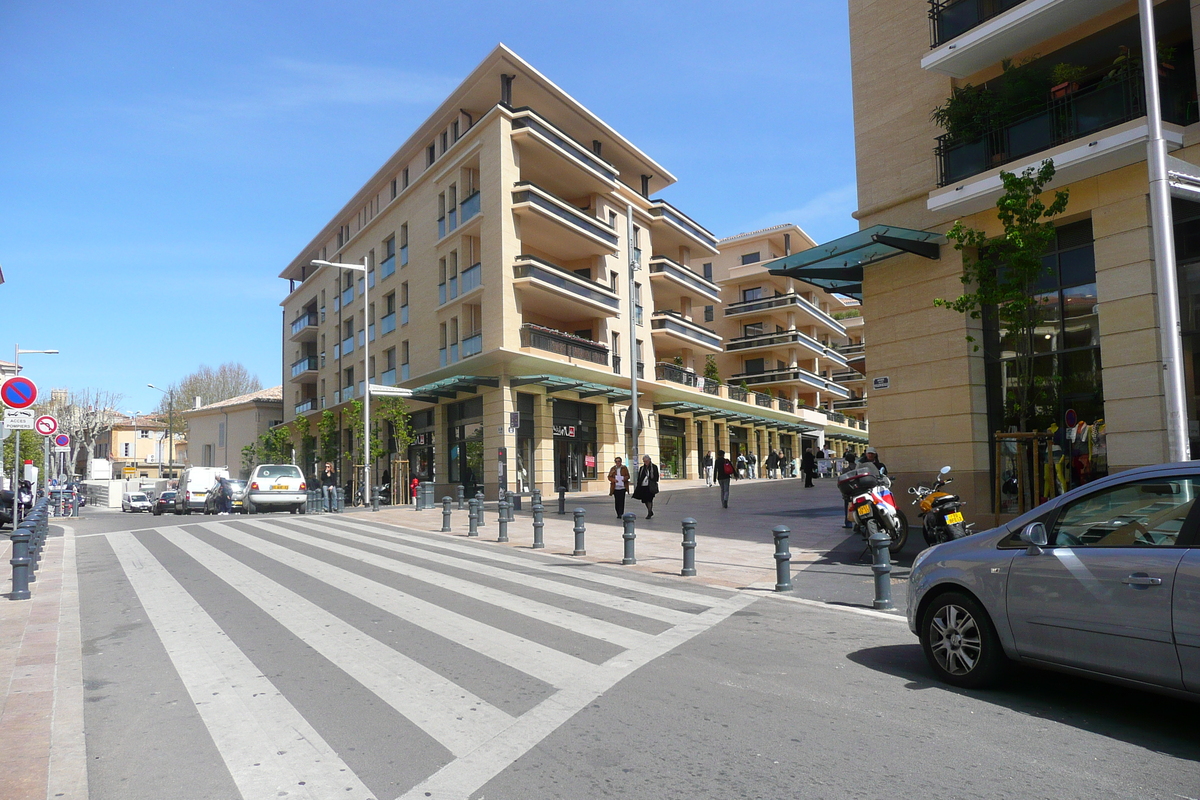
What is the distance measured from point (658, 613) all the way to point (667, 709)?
3128mm

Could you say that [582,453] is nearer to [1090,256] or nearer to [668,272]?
[668,272]

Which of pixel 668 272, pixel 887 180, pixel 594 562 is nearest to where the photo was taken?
pixel 594 562

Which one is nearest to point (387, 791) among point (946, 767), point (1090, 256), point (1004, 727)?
point (946, 767)

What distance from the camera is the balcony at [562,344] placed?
3072 cm

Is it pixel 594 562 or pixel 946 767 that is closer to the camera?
pixel 946 767

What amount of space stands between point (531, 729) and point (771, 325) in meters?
54.1

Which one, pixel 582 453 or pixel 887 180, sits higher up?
pixel 887 180

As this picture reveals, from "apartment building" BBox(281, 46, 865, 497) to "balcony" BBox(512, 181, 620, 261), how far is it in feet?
0.28

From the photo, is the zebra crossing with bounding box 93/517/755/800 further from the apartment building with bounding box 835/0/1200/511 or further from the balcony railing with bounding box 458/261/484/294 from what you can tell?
the balcony railing with bounding box 458/261/484/294

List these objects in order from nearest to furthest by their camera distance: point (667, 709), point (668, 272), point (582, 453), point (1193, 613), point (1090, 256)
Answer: point (1193, 613) < point (667, 709) < point (1090, 256) < point (582, 453) < point (668, 272)

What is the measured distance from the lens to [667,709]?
15.8 ft

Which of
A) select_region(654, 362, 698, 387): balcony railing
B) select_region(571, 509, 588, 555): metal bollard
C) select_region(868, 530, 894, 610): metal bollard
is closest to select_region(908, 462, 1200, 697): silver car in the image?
select_region(868, 530, 894, 610): metal bollard

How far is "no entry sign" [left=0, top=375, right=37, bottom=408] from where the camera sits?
1270 cm

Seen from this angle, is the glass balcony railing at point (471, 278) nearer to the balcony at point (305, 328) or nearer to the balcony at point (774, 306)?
the balcony at point (305, 328)
